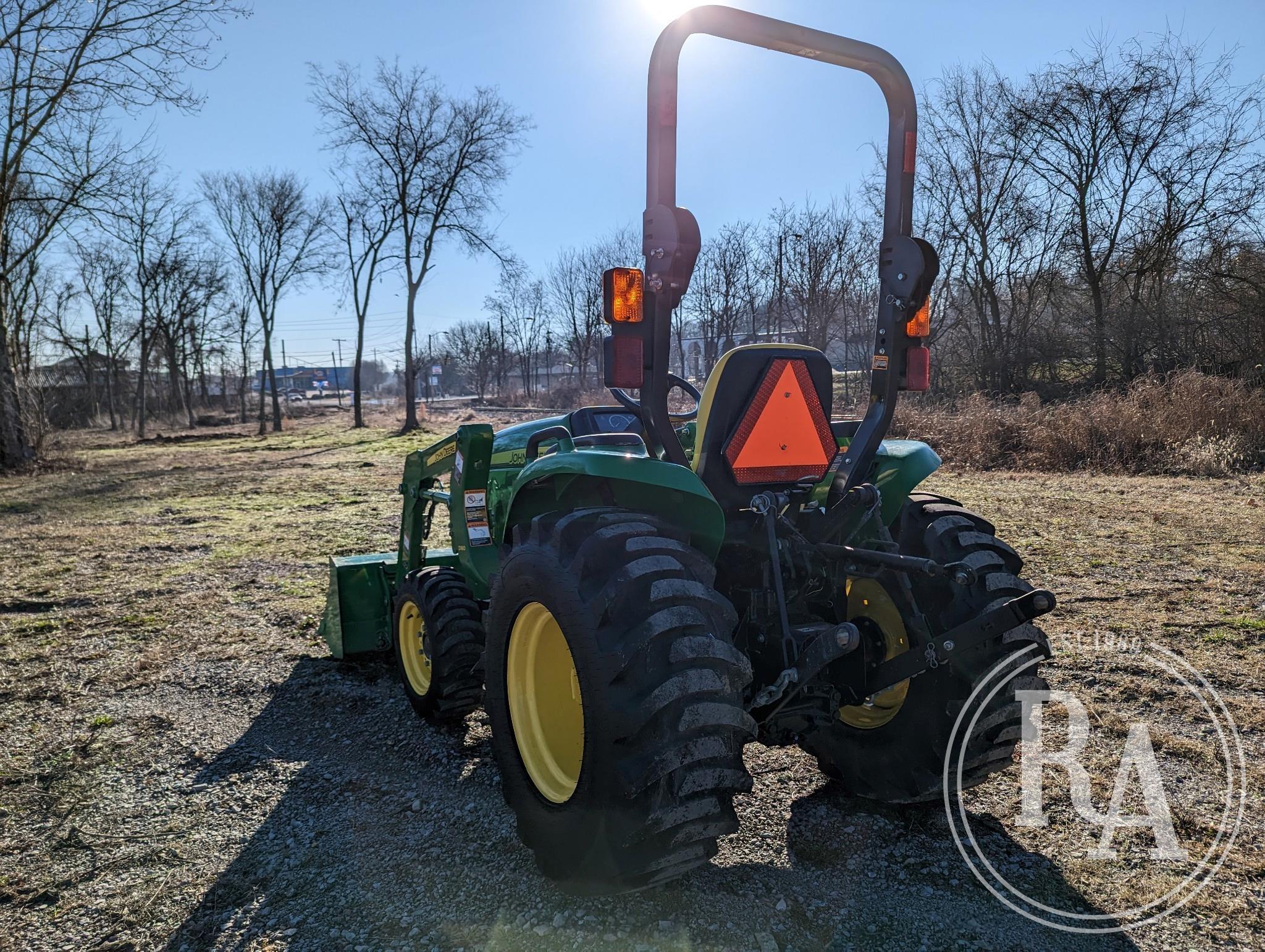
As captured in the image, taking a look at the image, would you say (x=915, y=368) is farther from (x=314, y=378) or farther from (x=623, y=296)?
(x=314, y=378)

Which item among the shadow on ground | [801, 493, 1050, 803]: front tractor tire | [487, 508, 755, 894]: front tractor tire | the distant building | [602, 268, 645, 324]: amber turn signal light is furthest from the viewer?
the distant building

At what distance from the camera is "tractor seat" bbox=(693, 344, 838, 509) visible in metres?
2.76

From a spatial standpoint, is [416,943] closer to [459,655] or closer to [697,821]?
[697,821]

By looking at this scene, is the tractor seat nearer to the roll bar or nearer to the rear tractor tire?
the roll bar

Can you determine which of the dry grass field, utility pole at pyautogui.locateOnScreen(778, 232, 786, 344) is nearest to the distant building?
utility pole at pyautogui.locateOnScreen(778, 232, 786, 344)

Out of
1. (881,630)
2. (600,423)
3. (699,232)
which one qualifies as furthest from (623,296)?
(600,423)

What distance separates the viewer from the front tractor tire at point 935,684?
106 inches

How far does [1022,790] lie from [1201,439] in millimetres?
10145

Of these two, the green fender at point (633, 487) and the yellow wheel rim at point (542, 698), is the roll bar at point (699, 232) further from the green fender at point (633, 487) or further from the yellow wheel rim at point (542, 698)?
the yellow wheel rim at point (542, 698)

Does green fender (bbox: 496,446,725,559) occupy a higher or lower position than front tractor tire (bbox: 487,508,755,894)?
higher

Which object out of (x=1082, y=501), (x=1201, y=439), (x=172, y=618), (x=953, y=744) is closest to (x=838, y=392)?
(x=1201, y=439)

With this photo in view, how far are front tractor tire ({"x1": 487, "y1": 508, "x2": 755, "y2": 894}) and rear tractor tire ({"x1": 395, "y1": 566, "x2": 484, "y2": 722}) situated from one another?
132cm

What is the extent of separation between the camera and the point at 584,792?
2.32m

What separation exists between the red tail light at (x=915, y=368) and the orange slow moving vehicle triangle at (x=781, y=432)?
0.33 m
